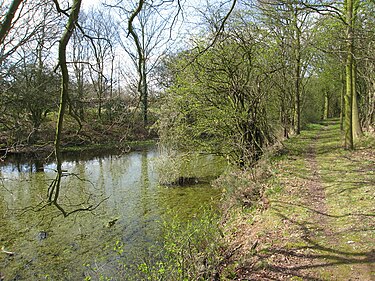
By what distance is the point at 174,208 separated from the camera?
10273 mm

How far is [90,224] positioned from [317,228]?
255 inches

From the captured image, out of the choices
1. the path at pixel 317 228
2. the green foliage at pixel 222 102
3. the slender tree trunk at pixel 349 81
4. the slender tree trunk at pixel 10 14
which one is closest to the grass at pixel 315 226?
the path at pixel 317 228

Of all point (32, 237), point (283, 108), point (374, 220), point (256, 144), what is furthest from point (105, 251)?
point (283, 108)

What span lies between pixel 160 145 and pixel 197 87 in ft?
10.3

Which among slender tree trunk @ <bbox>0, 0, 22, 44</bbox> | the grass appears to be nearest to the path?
the grass

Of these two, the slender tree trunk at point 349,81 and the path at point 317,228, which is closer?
the path at point 317,228

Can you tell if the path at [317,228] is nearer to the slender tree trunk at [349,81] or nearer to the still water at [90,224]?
the still water at [90,224]

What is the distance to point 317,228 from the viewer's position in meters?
5.45

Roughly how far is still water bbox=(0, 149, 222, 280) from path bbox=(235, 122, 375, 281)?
1901mm

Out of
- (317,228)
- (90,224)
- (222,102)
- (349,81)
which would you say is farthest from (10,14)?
(349,81)

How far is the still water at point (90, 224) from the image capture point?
6.82 m

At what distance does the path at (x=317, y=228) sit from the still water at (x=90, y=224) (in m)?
1.90

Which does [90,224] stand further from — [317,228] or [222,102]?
[317,228]

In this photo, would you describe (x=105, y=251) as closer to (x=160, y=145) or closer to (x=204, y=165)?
(x=160, y=145)
